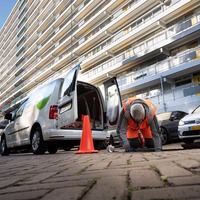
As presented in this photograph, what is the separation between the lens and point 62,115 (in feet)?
20.0

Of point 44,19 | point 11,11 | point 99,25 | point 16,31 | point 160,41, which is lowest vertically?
point 160,41

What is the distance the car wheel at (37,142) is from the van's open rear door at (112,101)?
198cm

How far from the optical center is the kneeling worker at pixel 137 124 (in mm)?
4711

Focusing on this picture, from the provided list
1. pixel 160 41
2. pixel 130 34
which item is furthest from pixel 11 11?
pixel 160 41

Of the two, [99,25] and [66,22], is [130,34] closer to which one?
[99,25]

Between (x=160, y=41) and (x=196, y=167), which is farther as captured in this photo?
(x=160, y=41)

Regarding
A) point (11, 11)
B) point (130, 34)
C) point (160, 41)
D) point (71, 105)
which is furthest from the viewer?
point (11, 11)

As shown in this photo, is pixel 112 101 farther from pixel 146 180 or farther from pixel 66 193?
pixel 66 193

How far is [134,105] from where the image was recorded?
464cm

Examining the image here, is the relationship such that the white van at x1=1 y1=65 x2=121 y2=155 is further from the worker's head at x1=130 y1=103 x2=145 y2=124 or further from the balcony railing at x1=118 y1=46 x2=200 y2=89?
the balcony railing at x1=118 y1=46 x2=200 y2=89

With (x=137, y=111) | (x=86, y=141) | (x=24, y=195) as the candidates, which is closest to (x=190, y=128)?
(x=137, y=111)

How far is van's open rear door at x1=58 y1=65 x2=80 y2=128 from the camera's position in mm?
5754

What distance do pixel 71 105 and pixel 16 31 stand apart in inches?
2310

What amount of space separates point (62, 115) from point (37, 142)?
1.12 metres
